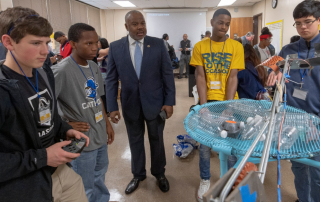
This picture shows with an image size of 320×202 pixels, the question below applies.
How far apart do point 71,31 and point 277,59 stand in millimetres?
1208

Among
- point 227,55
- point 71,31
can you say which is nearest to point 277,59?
point 227,55

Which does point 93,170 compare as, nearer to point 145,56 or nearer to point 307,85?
point 145,56

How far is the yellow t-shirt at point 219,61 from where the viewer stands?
1.68 meters

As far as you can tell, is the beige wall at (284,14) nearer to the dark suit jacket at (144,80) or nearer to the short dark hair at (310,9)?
the short dark hair at (310,9)

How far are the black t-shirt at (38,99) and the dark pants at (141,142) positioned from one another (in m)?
0.94

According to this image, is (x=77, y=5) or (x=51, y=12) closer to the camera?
(x=51, y=12)

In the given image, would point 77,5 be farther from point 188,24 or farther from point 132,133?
point 132,133

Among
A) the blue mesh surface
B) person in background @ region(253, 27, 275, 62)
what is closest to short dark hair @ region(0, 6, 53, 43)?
the blue mesh surface

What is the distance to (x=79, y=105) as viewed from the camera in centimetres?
131

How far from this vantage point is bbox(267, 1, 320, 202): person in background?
4.24ft

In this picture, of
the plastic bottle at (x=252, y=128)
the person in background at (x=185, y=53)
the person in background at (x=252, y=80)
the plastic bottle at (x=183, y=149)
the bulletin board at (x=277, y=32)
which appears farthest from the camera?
the person in background at (x=185, y=53)

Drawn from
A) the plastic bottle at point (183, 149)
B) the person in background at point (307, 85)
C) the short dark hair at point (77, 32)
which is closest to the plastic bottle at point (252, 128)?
the person in background at point (307, 85)

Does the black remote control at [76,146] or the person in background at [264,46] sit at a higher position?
the person in background at [264,46]

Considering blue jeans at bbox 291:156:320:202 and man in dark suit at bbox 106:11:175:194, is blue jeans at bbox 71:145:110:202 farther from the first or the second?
blue jeans at bbox 291:156:320:202
